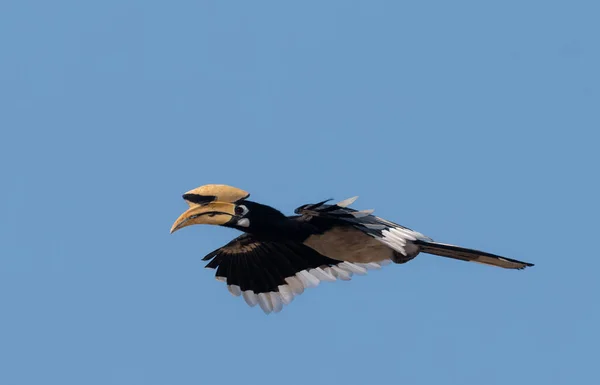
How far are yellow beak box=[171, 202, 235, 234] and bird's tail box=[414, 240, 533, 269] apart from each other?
2124 millimetres

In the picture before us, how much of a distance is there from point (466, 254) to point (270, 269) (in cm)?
262

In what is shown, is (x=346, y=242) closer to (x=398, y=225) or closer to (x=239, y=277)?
(x=398, y=225)

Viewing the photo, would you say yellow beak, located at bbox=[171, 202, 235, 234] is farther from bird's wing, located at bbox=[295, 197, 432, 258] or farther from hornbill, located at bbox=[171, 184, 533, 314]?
bird's wing, located at bbox=[295, 197, 432, 258]

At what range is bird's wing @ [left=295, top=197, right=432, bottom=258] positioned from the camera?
1323 centimetres

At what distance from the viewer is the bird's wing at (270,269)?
1511cm

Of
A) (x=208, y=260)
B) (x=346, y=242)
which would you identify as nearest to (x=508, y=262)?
(x=346, y=242)

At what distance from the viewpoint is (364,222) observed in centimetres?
1334

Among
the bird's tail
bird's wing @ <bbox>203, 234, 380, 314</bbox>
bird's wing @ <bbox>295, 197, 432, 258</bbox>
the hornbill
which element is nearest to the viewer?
bird's wing @ <bbox>295, 197, 432, 258</bbox>

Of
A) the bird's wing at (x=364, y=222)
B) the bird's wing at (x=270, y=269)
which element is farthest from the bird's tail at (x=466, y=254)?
the bird's wing at (x=270, y=269)

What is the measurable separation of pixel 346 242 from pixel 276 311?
1.89 metres

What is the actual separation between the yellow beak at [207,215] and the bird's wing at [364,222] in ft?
2.74

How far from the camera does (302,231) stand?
13883 mm

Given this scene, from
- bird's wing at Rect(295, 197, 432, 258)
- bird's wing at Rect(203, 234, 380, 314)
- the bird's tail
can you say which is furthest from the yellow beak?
the bird's tail

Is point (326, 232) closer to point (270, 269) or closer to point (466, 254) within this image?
point (466, 254)
